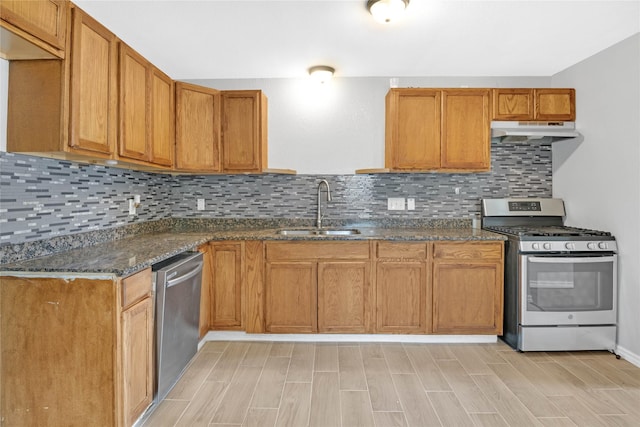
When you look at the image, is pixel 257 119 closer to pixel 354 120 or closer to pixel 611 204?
pixel 354 120

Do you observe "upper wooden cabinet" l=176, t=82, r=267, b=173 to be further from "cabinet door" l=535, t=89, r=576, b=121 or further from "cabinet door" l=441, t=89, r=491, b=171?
"cabinet door" l=535, t=89, r=576, b=121

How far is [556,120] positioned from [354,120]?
1.79 meters

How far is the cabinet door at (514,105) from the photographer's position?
3.23m

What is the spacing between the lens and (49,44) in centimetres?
170

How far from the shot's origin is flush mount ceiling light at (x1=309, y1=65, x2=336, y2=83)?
10.6 ft

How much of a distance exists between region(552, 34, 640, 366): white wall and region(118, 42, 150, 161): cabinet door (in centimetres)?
348

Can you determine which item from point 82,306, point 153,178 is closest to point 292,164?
point 153,178

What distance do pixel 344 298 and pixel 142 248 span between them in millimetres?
1554

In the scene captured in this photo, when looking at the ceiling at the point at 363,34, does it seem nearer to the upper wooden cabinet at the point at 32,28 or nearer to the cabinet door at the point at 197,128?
the cabinet door at the point at 197,128

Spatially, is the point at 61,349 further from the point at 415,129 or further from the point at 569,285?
the point at 569,285

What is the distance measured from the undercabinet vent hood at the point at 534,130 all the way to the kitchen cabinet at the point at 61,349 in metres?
3.12

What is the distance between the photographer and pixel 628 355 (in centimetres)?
268

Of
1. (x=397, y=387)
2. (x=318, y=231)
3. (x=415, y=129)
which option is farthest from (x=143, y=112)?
(x=397, y=387)

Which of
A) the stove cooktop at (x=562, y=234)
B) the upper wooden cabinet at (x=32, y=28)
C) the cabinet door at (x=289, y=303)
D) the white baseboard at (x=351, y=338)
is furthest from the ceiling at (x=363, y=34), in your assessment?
the white baseboard at (x=351, y=338)
